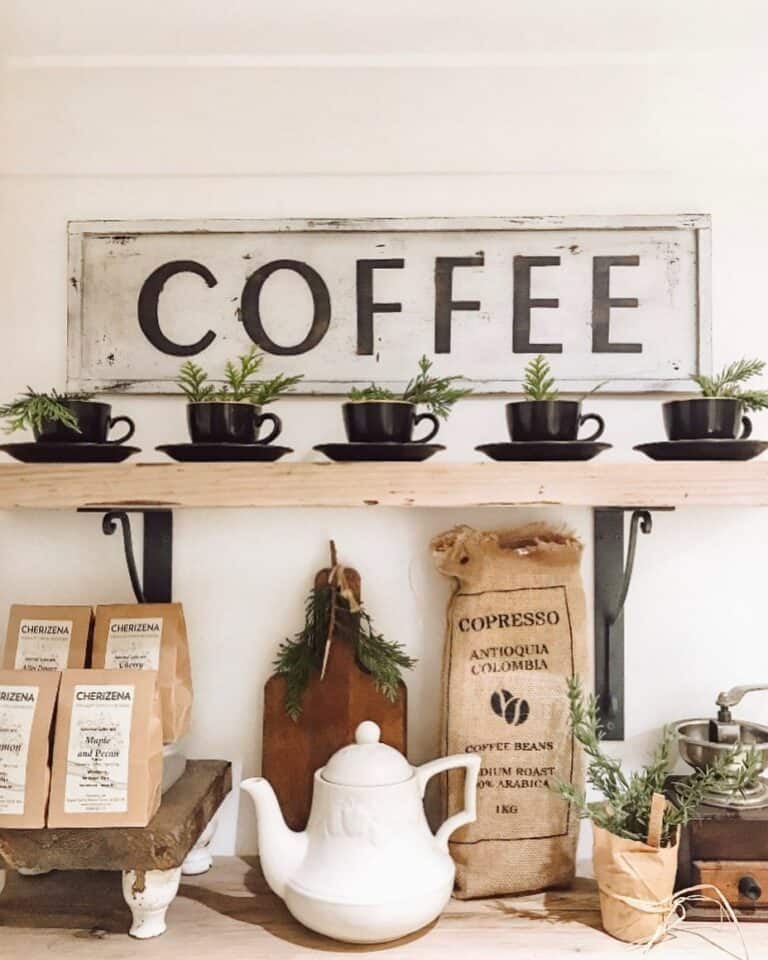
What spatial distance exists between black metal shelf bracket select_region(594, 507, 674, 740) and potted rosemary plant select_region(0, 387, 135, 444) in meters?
0.70

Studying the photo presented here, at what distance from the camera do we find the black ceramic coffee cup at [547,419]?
3.39ft

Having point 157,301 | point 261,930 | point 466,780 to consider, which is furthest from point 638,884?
point 157,301

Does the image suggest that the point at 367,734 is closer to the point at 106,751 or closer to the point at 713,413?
the point at 106,751

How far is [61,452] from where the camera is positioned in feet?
3.42

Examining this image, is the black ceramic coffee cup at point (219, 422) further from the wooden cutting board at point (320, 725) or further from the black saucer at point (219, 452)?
the wooden cutting board at point (320, 725)

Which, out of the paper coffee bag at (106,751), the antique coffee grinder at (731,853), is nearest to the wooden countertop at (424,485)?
the paper coffee bag at (106,751)

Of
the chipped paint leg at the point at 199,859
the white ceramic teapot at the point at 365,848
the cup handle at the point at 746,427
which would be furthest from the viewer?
the chipped paint leg at the point at 199,859

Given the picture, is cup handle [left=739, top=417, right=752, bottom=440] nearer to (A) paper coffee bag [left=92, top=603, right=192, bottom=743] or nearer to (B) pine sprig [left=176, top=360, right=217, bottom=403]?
(B) pine sprig [left=176, top=360, right=217, bottom=403]

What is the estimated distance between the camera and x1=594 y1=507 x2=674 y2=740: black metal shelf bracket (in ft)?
4.04

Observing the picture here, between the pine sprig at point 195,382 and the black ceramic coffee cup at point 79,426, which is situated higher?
the pine sprig at point 195,382

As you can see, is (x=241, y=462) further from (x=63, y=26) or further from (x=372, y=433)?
(x=63, y=26)

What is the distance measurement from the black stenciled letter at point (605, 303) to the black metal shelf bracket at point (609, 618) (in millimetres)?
238

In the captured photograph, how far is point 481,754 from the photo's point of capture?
3.67 ft

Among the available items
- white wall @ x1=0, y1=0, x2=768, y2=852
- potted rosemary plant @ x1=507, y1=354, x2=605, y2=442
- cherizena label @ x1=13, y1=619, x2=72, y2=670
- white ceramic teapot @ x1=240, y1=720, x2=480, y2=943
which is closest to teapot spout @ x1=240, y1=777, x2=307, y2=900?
white ceramic teapot @ x1=240, y1=720, x2=480, y2=943
